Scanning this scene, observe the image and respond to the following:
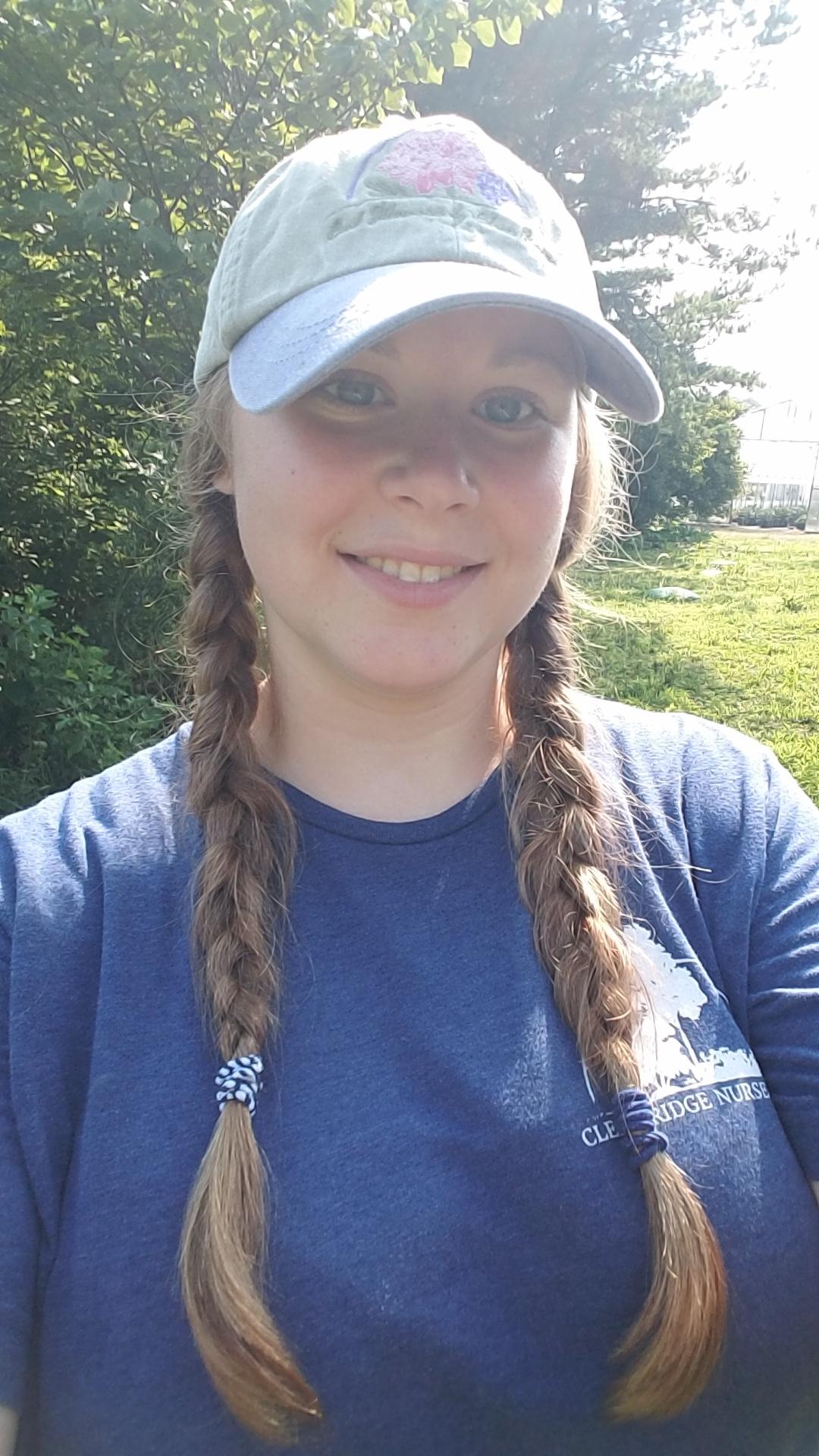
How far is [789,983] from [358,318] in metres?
0.94

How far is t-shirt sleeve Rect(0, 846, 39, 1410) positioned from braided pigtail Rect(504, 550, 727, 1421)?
24.4 inches

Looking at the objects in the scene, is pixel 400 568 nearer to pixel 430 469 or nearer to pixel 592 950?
pixel 430 469

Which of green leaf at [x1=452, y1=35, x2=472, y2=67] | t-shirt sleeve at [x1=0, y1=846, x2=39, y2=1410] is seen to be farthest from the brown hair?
green leaf at [x1=452, y1=35, x2=472, y2=67]

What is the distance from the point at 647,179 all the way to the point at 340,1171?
15.9 m

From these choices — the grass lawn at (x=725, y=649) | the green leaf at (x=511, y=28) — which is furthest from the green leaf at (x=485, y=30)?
the grass lawn at (x=725, y=649)

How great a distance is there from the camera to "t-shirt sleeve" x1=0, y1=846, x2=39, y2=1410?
105cm

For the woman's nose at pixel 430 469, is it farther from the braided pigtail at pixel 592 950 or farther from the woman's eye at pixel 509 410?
the braided pigtail at pixel 592 950

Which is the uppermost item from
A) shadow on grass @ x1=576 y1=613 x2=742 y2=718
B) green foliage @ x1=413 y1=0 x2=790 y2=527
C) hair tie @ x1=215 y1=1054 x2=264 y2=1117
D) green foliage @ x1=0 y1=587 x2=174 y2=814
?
green foliage @ x1=413 y1=0 x2=790 y2=527

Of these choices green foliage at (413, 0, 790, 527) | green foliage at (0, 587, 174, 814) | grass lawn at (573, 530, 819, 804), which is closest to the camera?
green foliage at (0, 587, 174, 814)

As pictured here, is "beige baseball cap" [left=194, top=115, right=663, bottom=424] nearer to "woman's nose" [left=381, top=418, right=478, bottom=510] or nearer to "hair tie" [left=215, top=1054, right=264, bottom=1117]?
"woman's nose" [left=381, top=418, right=478, bottom=510]

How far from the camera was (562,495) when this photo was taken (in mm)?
1343

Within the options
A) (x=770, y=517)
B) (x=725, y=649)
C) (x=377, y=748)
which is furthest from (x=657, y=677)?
(x=770, y=517)

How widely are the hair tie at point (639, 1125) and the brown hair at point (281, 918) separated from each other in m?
0.01

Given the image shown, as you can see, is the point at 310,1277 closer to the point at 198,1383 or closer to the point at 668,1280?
the point at 198,1383
